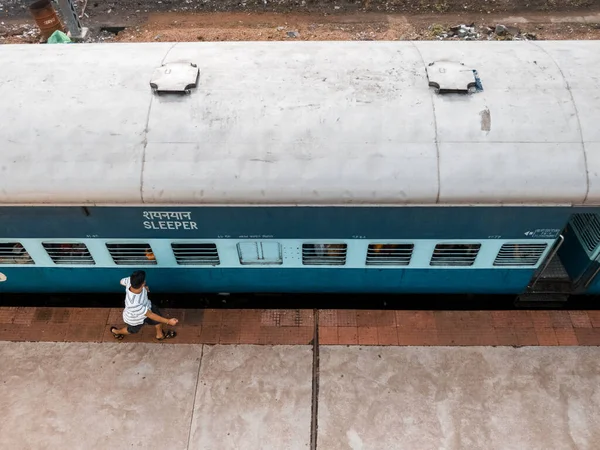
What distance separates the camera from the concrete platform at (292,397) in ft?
19.6

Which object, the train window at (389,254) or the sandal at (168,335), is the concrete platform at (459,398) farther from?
the sandal at (168,335)

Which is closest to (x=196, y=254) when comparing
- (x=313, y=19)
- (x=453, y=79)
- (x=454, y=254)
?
(x=454, y=254)

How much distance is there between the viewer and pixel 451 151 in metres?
5.12

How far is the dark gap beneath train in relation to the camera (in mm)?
7398

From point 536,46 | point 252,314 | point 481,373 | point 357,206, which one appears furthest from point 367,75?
point 481,373

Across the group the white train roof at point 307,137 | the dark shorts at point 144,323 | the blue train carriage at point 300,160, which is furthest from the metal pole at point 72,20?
the dark shorts at point 144,323

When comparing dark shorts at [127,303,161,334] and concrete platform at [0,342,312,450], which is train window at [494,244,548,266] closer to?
concrete platform at [0,342,312,450]

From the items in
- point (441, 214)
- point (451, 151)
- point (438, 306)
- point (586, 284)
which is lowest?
point (438, 306)

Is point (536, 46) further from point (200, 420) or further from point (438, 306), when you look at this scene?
point (200, 420)

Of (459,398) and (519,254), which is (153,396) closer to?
(459,398)

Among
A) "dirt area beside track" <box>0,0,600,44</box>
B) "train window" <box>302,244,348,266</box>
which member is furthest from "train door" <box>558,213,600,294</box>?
"dirt area beside track" <box>0,0,600,44</box>

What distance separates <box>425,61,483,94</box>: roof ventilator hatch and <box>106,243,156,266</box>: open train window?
385 cm

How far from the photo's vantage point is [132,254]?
6.04 metres

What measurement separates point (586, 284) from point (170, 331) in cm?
564
